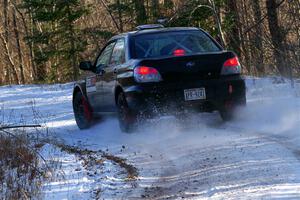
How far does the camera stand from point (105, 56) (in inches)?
433

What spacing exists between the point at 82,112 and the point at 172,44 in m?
2.90

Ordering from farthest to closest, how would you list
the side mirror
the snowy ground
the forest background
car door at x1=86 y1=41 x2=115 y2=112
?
the forest background
the side mirror
car door at x1=86 y1=41 x2=115 y2=112
the snowy ground

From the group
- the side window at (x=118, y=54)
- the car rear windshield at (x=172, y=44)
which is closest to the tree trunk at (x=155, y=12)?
the side window at (x=118, y=54)

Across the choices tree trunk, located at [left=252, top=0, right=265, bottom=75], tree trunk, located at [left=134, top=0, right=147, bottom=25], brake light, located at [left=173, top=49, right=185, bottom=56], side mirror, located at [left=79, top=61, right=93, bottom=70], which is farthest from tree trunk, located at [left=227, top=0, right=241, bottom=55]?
brake light, located at [left=173, top=49, right=185, bottom=56]

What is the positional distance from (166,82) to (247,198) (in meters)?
3.99

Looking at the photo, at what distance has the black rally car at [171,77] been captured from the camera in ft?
29.7

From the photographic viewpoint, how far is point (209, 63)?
9211 mm

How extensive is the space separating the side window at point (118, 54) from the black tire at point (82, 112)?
145cm

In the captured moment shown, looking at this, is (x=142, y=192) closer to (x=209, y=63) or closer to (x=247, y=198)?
(x=247, y=198)

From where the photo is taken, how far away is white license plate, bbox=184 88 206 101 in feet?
29.8

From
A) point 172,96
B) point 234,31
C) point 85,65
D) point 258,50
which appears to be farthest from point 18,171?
point 234,31

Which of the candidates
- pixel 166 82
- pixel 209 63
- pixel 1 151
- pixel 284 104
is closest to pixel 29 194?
pixel 1 151

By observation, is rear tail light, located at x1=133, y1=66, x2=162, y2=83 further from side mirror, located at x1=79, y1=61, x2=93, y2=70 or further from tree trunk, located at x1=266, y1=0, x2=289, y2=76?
tree trunk, located at x1=266, y1=0, x2=289, y2=76

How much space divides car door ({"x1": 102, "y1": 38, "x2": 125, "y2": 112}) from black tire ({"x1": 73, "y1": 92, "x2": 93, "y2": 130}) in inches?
40.4
